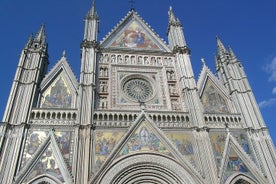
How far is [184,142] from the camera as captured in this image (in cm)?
1419

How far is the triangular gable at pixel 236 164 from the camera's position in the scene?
13.4m

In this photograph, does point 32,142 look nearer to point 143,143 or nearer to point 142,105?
point 143,143

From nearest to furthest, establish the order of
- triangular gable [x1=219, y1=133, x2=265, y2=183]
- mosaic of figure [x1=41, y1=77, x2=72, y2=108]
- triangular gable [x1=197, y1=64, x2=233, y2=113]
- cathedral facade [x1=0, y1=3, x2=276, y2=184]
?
1. cathedral facade [x1=0, y1=3, x2=276, y2=184]
2. triangular gable [x1=219, y1=133, x2=265, y2=183]
3. mosaic of figure [x1=41, y1=77, x2=72, y2=108]
4. triangular gable [x1=197, y1=64, x2=233, y2=113]

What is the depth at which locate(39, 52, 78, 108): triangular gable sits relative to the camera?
14.8m

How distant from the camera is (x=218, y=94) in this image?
1694 cm

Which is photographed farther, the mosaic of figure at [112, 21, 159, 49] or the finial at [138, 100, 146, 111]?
the mosaic of figure at [112, 21, 159, 49]

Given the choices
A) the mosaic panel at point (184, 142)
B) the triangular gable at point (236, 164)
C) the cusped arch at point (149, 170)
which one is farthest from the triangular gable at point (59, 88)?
the triangular gable at point (236, 164)

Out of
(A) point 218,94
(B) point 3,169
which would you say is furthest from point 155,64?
(B) point 3,169

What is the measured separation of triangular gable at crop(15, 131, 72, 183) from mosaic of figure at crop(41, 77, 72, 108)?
2.34m

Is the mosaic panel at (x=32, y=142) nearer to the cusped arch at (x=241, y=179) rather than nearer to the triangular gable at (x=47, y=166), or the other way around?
the triangular gable at (x=47, y=166)

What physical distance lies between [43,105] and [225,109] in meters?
10.7

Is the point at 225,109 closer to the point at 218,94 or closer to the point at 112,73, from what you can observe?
the point at 218,94

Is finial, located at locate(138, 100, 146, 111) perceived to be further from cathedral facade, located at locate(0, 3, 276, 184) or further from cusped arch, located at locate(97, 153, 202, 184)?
cusped arch, located at locate(97, 153, 202, 184)

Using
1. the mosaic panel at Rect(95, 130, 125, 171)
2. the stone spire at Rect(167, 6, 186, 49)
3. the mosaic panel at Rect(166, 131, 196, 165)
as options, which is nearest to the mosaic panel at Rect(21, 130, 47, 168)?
the mosaic panel at Rect(95, 130, 125, 171)
